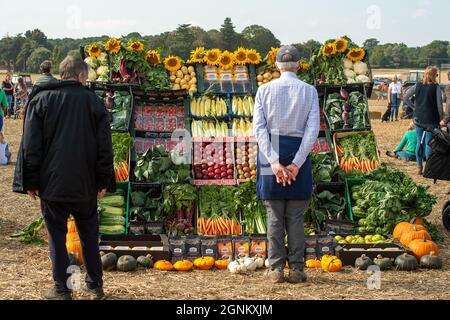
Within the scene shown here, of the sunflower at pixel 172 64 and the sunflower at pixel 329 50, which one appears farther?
the sunflower at pixel 329 50

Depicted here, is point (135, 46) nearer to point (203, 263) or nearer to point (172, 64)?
point (172, 64)

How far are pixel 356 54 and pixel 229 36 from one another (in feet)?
187

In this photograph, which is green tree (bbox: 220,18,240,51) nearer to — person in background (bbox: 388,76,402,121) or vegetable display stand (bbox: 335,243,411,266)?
person in background (bbox: 388,76,402,121)

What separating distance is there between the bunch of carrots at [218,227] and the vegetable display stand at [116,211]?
0.92 m

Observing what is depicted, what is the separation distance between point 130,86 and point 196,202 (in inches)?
83.2

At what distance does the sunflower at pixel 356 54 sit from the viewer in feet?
34.8

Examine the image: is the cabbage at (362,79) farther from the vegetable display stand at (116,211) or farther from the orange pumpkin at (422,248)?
Result: the vegetable display stand at (116,211)

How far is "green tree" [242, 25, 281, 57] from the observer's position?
58.8 meters

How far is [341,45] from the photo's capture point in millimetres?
10602

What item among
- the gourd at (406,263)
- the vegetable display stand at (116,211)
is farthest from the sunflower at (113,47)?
the gourd at (406,263)

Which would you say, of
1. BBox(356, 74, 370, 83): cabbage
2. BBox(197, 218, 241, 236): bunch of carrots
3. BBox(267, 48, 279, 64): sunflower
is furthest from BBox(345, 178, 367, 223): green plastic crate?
BBox(267, 48, 279, 64): sunflower

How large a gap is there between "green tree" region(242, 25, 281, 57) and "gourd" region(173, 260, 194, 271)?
50.1m

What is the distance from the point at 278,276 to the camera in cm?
661
